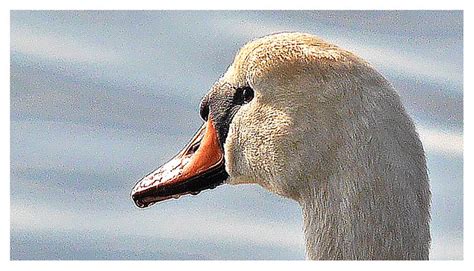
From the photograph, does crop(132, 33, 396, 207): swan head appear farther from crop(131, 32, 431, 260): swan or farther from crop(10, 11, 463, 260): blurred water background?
crop(10, 11, 463, 260): blurred water background

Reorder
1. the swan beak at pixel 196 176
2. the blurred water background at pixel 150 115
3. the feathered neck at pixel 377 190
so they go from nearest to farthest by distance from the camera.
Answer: the feathered neck at pixel 377 190, the swan beak at pixel 196 176, the blurred water background at pixel 150 115

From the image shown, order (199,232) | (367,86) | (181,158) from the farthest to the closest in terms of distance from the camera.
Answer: (199,232) → (181,158) → (367,86)

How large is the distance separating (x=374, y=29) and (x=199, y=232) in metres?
0.41

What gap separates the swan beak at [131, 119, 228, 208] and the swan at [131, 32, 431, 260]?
65mm

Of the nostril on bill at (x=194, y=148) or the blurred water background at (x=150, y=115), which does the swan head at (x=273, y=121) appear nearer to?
the nostril on bill at (x=194, y=148)

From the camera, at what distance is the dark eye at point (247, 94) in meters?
1.23

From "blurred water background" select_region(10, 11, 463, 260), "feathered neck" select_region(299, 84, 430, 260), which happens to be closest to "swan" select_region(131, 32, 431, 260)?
"feathered neck" select_region(299, 84, 430, 260)

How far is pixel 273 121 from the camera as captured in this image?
120cm

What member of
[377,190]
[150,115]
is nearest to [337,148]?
[377,190]

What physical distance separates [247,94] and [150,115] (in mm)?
367

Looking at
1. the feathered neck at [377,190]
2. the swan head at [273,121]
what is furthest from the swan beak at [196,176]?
the feathered neck at [377,190]

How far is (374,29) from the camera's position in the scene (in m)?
1.52
